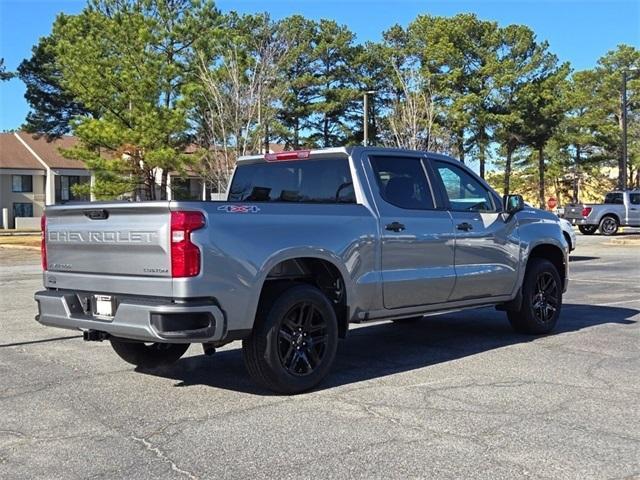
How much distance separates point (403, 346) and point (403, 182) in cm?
188

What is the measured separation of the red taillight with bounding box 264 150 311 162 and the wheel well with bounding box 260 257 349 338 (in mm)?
1276

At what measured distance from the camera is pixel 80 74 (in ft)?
109

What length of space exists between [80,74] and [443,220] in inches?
1154

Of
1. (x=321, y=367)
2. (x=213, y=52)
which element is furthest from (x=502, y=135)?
(x=321, y=367)

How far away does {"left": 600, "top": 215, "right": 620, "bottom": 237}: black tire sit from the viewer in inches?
1272

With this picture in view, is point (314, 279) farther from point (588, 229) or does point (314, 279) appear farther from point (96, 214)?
point (588, 229)

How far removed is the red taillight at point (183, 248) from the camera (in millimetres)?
5273

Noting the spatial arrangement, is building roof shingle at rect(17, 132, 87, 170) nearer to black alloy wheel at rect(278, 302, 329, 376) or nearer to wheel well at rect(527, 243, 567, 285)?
wheel well at rect(527, 243, 567, 285)

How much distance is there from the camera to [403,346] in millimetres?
8016

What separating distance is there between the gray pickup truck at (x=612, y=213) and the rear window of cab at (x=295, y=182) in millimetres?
27236

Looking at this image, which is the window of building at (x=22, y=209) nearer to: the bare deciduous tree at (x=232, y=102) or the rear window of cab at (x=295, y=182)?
the bare deciduous tree at (x=232, y=102)

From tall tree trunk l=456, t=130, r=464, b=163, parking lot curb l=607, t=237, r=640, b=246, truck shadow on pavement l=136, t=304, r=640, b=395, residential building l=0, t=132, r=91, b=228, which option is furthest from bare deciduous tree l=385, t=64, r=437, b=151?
truck shadow on pavement l=136, t=304, r=640, b=395

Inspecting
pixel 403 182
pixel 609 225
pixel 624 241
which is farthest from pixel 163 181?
pixel 403 182

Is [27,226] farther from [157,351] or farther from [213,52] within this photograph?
[157,351]
